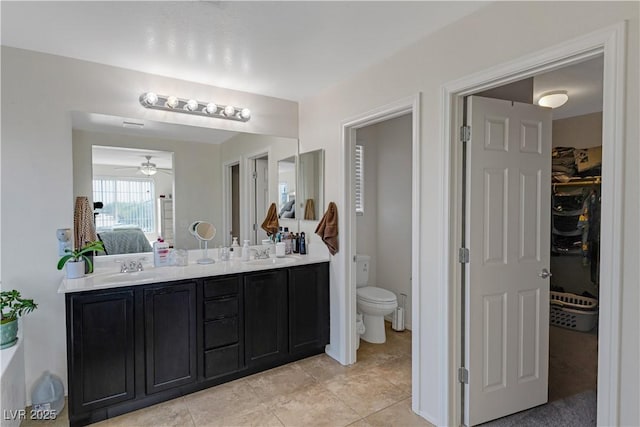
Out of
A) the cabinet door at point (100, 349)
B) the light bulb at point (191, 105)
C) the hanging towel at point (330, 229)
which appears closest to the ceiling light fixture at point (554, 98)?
the hanging towel at point (330, 229)

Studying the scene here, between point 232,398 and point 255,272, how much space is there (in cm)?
90

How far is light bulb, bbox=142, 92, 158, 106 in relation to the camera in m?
2.64

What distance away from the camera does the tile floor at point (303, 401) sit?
2205 millimetres

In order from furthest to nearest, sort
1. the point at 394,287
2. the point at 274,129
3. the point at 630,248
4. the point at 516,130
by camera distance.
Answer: the point at 394,287
the point at 274,129
the point at 516,130
the point at 630,248

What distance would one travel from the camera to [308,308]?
3047 mm

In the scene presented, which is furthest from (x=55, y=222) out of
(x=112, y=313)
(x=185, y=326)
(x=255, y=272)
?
(x=255, y=272)

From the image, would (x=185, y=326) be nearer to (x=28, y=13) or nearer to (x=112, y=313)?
(x=112, y=313)

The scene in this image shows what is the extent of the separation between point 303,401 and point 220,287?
1.00m

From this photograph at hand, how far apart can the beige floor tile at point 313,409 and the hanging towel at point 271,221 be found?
4.81 ft

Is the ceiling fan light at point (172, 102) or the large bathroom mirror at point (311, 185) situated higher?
the ceiling fan light at point (172, 102)

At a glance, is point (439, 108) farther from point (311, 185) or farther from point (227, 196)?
point (227, 196)

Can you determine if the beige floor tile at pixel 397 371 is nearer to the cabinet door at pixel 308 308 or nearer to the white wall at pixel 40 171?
the cabinet door at pixel 308 308

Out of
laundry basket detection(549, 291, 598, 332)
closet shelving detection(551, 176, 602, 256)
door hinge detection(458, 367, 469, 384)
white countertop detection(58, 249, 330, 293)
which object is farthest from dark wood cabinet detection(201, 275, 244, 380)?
closet shelving detection(551, 176, 602, 256)

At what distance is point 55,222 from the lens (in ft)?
7.81
